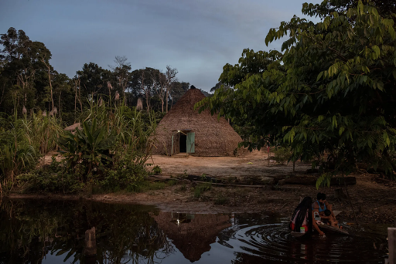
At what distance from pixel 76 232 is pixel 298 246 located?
3622mm

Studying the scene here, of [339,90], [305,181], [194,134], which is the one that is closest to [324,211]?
[339,90]

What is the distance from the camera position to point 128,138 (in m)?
8.49

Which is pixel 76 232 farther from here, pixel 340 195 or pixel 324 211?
pixel 340 195

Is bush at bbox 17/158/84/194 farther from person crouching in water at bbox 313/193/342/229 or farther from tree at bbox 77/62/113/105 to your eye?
tree at bbox 77/62/113/105

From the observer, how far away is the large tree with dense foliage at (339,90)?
3773 millimetres

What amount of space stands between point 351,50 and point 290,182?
16.8 ft

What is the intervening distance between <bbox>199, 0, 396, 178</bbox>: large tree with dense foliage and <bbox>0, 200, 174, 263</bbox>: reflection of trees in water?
8.41 feet

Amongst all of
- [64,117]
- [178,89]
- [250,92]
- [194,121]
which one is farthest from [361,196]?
[178,89]

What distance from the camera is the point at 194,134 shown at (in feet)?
66.1

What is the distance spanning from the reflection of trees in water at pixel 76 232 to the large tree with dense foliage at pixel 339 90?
2.56m

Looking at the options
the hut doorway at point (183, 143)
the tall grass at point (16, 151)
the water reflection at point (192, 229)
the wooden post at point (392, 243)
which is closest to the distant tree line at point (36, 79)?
the hut doorway at point (183, 143)

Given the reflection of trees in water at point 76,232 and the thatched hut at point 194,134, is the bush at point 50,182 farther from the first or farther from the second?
the thatched hut at point 194,134

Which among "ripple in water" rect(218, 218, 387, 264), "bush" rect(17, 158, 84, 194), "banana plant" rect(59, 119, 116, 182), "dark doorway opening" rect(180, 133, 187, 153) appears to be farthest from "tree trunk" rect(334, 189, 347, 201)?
"dark doorway opening" rect(180, 133, 187, 153)

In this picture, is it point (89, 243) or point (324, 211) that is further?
point (324, 211)
